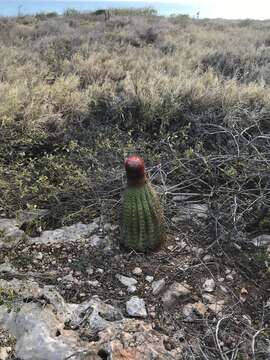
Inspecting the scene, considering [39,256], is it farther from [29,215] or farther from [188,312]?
[188,312]

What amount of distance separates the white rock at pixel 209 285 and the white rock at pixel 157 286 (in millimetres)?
273

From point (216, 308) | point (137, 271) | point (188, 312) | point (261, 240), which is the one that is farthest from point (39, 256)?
point (261, 240)

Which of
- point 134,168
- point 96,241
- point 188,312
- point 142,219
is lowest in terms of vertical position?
point 188,312

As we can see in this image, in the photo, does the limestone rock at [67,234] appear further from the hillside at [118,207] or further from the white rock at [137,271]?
the white rock at [137,271]

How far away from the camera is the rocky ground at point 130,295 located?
94.5 inches

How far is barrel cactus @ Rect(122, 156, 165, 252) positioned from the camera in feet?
10.1

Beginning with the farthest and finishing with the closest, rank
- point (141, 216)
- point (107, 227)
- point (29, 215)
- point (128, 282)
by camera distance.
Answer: point (29, 215), point (107, 227), point (141, 216), point (128, 282)

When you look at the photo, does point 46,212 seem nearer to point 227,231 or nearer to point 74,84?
point 227,231

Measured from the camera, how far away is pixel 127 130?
16.9 feet

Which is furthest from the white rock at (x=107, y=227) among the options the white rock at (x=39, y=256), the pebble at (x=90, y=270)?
the white rock at (x=39, y=256)

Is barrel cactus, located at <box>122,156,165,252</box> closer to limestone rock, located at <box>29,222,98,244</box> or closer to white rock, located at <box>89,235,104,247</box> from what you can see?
white rock, located at <box>89,235,104,247</box>

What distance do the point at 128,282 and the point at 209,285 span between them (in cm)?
53

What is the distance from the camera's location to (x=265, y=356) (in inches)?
94.0

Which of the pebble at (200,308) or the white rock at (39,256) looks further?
the white rock at (39,256)
